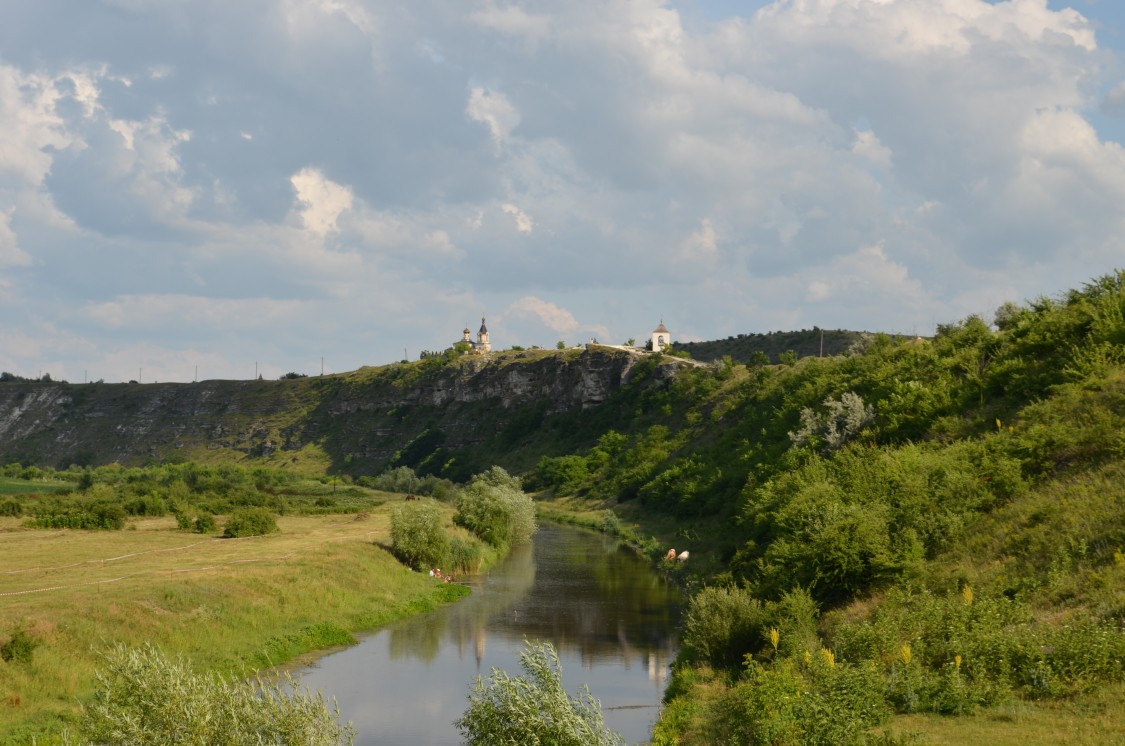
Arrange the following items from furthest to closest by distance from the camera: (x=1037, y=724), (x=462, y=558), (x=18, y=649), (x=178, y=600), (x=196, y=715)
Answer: (x=462, y=558) < (x=178, y=600) < (x=18, y=649) < (x=1037, y=724) < (x=196, y=715)

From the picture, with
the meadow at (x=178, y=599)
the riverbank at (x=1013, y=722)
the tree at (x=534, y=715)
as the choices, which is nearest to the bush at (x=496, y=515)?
the meadow at (x=178, y=599)

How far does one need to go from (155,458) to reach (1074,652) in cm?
17387

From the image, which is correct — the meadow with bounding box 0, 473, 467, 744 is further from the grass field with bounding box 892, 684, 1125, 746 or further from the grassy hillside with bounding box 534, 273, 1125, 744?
the grass field with bounding box 892, 684, 1125, 746

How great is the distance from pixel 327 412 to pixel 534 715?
536ft

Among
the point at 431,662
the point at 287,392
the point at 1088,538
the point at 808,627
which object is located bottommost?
the point at 431,662

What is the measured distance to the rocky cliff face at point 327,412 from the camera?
494 ft

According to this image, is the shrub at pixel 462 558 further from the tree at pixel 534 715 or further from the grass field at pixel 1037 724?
the grass field at pixel 1037 724

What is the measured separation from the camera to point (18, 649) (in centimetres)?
2598

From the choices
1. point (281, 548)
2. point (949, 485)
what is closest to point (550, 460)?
point (281, 548)

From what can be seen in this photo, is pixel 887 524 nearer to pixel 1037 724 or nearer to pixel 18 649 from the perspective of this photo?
pixel 1037 724

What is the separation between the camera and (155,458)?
567ft

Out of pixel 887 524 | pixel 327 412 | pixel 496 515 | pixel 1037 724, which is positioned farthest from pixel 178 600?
pixel 327 412

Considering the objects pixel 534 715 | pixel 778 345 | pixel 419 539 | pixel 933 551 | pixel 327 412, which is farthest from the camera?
pixel 327 412

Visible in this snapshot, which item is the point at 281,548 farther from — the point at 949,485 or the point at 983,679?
the point at 983,679
